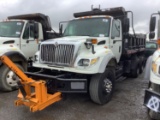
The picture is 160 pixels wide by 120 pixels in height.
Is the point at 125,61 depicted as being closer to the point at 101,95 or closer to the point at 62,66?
the point at 101,95

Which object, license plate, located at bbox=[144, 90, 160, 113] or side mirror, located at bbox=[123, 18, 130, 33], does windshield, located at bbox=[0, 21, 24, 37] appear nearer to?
side mirror, located at bbox=[123, 18, 130, 33]

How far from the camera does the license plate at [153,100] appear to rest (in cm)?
A: 298

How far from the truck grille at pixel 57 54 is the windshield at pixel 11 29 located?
2292 millimetres

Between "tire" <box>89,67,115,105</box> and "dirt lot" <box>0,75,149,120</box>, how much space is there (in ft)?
0.67

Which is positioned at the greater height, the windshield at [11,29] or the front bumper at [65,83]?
the windshield at [11,29]

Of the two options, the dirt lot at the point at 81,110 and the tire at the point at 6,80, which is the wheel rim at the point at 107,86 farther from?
the tire at the point at 6,80

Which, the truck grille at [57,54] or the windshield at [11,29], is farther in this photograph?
the windshield at [11,29]

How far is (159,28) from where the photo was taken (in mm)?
4637

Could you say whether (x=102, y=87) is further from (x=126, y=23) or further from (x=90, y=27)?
(x=126, y=23)

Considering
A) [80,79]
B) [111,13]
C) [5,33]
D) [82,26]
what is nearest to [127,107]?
[80,79]

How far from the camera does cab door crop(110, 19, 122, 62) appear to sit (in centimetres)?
563

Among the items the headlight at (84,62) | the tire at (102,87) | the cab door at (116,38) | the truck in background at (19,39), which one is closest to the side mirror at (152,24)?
the cab door at (116,38)

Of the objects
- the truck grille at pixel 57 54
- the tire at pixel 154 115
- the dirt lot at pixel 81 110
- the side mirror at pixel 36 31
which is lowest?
the dirt lot at pixel 81 110

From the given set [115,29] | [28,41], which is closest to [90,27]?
[115,29]
